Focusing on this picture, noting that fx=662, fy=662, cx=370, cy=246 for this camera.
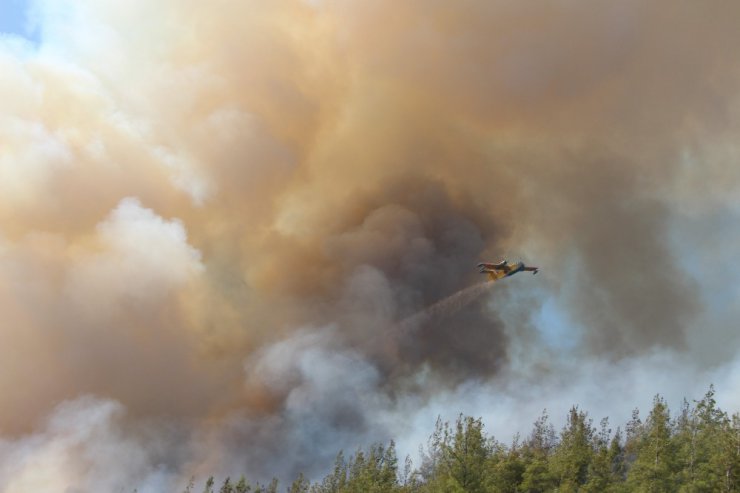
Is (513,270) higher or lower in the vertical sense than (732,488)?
higher

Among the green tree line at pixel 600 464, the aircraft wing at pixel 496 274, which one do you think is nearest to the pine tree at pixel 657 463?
the green tree line at pixel 600 464

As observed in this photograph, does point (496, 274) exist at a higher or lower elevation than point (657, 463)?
higher

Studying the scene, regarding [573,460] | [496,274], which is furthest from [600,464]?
[496,274]

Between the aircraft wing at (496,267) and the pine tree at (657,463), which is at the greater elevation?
the aircraft wing at (496,267)

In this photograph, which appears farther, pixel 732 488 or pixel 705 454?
pixel 705 454

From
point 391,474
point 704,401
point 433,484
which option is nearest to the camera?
point 704,401

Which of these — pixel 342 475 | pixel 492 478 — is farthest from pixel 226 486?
pixel 492 478

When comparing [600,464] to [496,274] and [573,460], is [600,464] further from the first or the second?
[496,274]

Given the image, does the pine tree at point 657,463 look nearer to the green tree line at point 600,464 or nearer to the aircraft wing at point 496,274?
the green tree line at point 600,464

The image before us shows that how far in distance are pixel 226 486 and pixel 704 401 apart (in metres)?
60.5

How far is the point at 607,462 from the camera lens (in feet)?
207

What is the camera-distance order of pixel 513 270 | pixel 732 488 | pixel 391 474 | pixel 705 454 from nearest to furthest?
pixel 732 488 → pixel 705 454 → pixel 391 474 → pixel 513 270

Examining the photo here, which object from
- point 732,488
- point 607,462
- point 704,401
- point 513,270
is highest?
point 513,270

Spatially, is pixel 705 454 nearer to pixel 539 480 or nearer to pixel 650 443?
pixel 650 443
